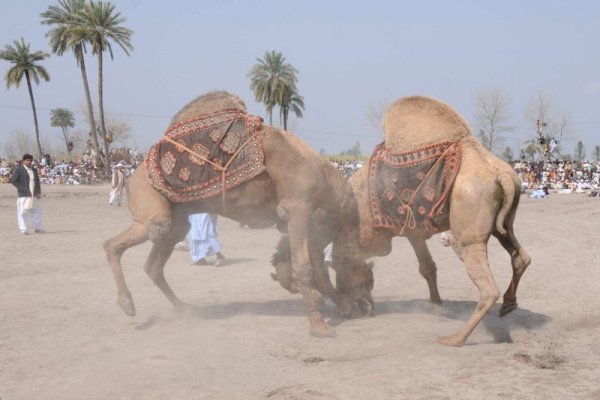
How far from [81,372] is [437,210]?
348 centimetres

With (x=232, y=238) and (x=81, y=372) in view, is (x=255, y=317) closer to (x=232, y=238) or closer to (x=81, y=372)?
(x=81, y=372)

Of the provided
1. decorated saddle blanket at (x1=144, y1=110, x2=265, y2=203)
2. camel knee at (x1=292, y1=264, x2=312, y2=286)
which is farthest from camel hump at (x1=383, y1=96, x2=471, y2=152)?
camel knee at (x1=292, y1=264, x2=312, y2=286)

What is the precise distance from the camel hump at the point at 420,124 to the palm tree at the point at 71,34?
42164 millimetres

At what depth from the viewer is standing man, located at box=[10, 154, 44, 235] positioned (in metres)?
16.3

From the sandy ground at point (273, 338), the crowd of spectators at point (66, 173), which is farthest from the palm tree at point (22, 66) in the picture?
the sandy ground at point (273, 338)

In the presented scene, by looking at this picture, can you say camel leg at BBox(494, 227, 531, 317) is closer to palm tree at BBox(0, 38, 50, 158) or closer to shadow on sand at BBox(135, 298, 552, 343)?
shadow on sand at BBox(135, 298, 552, 343)

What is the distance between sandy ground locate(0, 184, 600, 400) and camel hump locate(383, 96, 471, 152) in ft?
6.23

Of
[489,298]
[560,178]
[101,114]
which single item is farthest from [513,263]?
[101,114]

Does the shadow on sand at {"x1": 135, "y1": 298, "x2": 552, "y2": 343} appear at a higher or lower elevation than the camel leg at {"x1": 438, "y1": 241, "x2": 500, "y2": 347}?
lower

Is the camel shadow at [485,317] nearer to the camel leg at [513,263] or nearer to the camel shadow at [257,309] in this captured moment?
the camel leg at [513,263]

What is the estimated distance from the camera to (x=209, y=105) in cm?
709

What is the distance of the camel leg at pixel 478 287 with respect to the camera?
595 cm

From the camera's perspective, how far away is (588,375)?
16.6 ft

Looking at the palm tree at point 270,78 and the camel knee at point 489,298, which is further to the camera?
the palm tree at point 270,78
